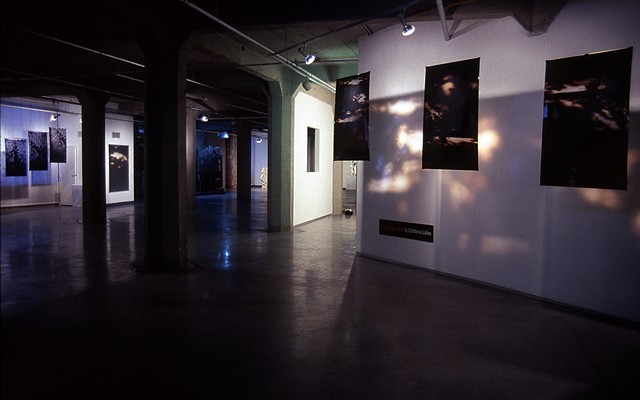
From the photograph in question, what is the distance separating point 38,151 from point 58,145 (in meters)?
0.78

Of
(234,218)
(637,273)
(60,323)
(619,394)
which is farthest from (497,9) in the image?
(234,218)

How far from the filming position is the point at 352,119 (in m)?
8.98

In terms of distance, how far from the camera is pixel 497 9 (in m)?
6.22

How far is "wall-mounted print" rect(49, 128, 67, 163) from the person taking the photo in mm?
17453

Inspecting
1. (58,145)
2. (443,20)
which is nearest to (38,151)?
(58,145)

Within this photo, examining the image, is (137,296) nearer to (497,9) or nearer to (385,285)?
(385,285)

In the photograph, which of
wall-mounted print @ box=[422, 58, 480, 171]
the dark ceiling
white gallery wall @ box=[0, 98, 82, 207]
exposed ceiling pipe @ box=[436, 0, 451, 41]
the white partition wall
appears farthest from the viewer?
the white partition wall

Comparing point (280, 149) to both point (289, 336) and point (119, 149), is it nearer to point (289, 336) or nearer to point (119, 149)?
point (289, 336)

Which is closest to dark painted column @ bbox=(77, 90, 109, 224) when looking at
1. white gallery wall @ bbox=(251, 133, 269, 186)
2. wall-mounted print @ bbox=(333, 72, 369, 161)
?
wall-mounted print @ bbox=(333, 72, 369, 161)

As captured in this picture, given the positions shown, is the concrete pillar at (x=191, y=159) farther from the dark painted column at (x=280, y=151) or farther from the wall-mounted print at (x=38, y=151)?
the dark painted column at (x=280, y=151)

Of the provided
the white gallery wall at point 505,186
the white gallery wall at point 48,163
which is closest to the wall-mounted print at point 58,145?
the white gallery wall at point 48,163

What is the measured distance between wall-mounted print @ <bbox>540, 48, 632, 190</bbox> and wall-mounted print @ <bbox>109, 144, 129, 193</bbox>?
1740 cm

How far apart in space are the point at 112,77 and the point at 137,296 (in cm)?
903

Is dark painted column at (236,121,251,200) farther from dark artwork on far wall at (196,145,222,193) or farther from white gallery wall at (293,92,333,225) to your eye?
white gallery wall at (293,92,333,225)
